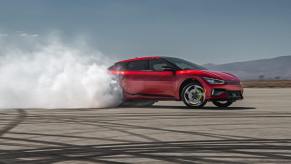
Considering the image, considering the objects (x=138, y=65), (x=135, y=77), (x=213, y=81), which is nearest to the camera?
(x=213, y=81)

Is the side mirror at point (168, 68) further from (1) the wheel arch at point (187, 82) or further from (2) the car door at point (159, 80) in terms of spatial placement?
(1) the wheel arch at point (187, 82)

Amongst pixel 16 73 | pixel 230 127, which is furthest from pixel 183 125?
pixel 16 73

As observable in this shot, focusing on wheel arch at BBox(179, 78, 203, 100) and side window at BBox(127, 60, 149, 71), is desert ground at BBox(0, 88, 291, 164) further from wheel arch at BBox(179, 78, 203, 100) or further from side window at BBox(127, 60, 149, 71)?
side window at BBox(127, 60, 149, 71)

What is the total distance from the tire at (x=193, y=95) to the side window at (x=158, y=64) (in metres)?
0.94

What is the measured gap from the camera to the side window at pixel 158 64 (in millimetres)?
12883

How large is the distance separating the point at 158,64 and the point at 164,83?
70 cm

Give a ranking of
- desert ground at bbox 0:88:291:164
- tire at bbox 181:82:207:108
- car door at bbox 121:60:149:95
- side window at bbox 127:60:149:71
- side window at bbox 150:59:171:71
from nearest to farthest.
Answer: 1. desert ground at bbox 0:88:291:164
2. tire at bbox 181:82:207:108
3. side window at bbox 150:59:171:71
4. car door at bbox 121:60:149:95
5. side window at bbox 127:60:149:71

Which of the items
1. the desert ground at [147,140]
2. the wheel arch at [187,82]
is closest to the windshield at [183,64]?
the wheel arch at [187,82]

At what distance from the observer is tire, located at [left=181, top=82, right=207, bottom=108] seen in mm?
12242

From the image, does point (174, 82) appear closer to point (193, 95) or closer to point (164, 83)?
point (164, 83)


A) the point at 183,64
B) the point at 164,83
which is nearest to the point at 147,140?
the point at 164,83

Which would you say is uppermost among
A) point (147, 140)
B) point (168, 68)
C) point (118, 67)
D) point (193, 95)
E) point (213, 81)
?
point (118, 67)

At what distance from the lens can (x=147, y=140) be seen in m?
6.25

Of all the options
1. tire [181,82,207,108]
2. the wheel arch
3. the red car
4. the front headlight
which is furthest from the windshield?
the front headlight
